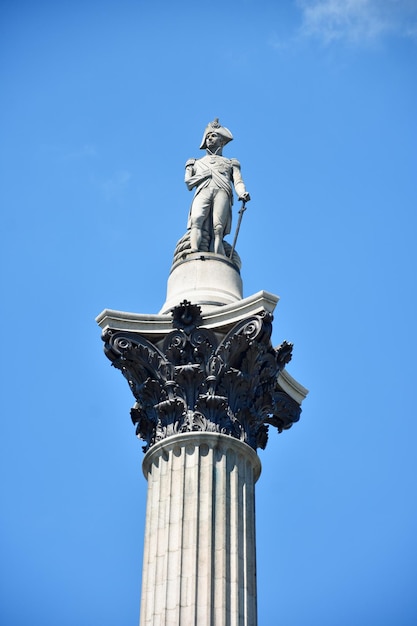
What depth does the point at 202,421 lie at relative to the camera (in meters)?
27.0

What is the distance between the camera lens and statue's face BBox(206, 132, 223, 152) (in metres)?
33.8

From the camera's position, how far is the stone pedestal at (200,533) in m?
24.4

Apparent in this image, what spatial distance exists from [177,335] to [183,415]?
70.2 inches

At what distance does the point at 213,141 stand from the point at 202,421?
9595 millimetres

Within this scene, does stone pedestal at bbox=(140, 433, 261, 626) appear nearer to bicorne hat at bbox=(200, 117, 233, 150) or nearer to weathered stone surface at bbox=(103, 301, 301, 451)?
weathered stone surface at bbox=(103, 301, 301, 451)

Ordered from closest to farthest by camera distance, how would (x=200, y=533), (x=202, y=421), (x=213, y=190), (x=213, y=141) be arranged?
(x=200, y=533)
(x=202, y=421)
(x=213, y=190)
(x=213, y=141)

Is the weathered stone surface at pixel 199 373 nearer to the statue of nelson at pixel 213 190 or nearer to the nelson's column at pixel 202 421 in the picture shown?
the nelson's column at pixel 202 421

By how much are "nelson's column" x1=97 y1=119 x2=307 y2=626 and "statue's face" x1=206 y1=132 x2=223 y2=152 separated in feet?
12.1

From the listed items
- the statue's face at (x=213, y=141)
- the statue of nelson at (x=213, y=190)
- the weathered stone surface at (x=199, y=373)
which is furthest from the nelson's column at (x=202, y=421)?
the statue's face at (x=213, y=141)

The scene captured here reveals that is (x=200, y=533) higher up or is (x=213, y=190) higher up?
(x=213, y=190)

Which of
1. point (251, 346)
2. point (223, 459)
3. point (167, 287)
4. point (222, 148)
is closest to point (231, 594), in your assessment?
point (223, 459)

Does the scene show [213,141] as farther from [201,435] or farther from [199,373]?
[201,435]

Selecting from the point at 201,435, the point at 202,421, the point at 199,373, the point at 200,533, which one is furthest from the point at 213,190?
the point at 200,533

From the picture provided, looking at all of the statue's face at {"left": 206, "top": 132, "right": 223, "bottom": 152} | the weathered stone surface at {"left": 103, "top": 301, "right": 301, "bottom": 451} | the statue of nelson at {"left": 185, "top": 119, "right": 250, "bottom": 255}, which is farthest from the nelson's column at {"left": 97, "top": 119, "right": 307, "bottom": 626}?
the statue's face at {"left": 206, "top": 132, "right": 223, "bottom": 152}
